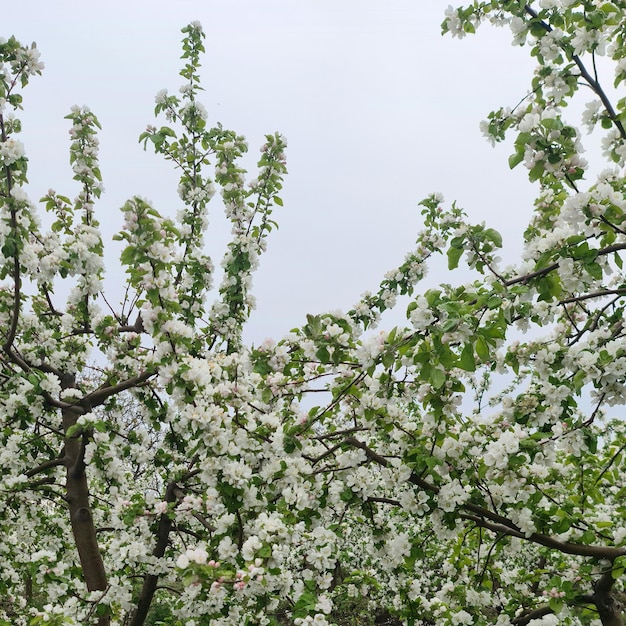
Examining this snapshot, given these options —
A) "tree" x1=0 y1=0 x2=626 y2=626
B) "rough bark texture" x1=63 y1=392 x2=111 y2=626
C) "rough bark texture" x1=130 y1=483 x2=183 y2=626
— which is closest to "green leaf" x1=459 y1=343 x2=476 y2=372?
"tree" x1=0 y1=0 x2=626 y2=626

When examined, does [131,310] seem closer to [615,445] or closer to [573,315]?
[573,315]

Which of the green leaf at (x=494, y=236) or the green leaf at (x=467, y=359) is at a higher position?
the green leaf at (x=494, y=236)

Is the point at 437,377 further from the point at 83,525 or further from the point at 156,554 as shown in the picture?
the point at 83,525

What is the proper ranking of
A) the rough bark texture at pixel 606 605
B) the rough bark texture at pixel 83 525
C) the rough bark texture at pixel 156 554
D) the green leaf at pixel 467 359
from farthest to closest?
1. the rough bark texture at pixel 83 525
2. the rough bark texture at pixel 156 554
3. the rough bark texture at pixel 606 605
4. the green leaf at pixel 467 359

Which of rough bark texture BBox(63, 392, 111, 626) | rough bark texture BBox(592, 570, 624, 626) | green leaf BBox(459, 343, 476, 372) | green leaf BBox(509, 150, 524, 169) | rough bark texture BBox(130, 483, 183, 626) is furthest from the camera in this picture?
rough bark texture BBox(63, 392, 111, 626)

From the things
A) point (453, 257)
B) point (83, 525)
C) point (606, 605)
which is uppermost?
point (453, 257)

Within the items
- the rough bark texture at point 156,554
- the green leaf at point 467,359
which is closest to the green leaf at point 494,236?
the green leaf at point 467,359

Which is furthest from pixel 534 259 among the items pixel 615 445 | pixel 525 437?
pixel 615 445

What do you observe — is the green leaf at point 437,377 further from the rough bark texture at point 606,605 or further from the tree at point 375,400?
the rough bark texture at point 606,605

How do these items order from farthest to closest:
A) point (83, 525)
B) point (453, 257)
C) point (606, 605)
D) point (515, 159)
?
point (83, 525) → point (606, 605) → point (453, 257) → point (515, 159)

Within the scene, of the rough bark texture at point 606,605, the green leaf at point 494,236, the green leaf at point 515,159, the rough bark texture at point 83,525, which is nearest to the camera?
the green leaf at point 515,159

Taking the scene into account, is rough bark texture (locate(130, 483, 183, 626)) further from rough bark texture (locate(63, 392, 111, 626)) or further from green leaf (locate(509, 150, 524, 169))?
green leaf (locate(509, 150, 524, 169))

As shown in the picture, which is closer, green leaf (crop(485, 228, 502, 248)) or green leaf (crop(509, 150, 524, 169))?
green leaf (crop(509, 150, 524, 169))

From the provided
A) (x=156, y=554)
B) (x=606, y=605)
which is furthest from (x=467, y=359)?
(x=156, y=554)
